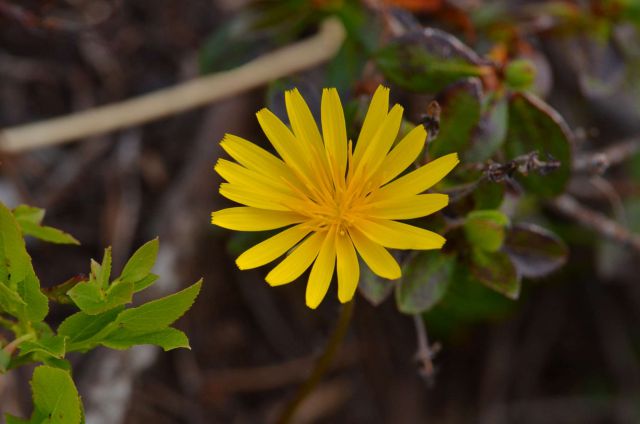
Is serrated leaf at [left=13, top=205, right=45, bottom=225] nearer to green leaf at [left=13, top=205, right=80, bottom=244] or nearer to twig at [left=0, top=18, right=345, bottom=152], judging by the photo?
green leaf at [left=13, top=205, right=80, bottom=244]

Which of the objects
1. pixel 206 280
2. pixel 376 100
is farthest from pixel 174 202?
pixel 376 100

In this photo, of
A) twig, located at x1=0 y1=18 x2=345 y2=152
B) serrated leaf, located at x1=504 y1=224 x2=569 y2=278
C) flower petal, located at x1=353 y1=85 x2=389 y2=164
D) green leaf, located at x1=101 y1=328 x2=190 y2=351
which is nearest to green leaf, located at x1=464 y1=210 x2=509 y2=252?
serrated leaf, located at x1=504 y1=224 x2=569 y2=278

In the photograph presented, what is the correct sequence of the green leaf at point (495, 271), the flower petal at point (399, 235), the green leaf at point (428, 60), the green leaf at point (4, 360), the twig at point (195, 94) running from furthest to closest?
1. the twig at point (195, 94)
2. the green leaf at point (428, 60)
3. the green leaf at point (495, 271)
4. the flower petal at point (399, 235)
5. the green leaf at point (4, 360)

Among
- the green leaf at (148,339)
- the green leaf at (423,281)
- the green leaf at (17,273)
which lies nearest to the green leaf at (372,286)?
the green leaf at (423,281)

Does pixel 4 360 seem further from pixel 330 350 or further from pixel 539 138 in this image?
pixel 539 138

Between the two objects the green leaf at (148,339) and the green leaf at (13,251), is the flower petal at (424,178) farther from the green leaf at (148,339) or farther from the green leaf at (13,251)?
the green leaf at (13,251)

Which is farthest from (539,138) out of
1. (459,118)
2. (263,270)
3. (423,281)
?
(263,270)
